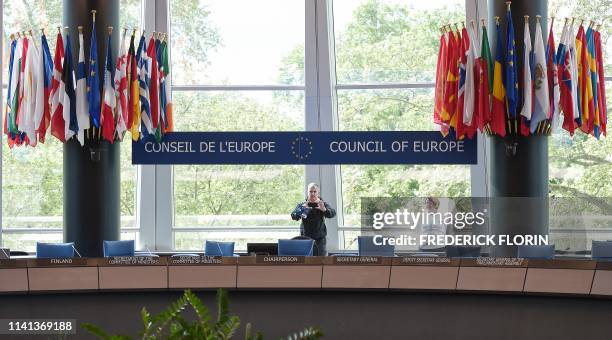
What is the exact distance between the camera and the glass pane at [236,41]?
1207 centimetres

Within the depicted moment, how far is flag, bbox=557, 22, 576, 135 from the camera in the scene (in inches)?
380

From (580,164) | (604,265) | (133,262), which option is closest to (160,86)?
(133,262)

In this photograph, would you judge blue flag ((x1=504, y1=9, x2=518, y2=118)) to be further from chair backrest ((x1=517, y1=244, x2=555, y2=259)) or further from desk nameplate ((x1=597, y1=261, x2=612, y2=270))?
desk nameplate ((x1=597, y1=261, x2=612, y2=270))

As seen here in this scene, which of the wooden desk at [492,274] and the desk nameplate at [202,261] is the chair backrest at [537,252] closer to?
the wooden desk at [492,274]

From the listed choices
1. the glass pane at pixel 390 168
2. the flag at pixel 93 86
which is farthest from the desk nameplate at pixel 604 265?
the flag at pixel 93 86

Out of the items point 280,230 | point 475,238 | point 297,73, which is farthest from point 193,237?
point 475,238

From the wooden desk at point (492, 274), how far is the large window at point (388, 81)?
5142 mm

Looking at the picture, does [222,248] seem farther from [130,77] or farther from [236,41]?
[236,41]

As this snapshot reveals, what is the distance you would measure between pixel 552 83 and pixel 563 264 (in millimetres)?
3513

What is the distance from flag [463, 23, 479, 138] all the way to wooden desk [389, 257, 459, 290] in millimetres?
3199

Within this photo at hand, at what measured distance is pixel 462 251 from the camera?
7137 mm

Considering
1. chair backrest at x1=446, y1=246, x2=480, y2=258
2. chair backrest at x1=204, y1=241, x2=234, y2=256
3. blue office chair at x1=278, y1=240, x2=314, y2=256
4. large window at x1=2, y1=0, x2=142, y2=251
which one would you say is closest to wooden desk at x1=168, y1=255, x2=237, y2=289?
blue office chair at x1=278, y1=240, x2=314, y2=256

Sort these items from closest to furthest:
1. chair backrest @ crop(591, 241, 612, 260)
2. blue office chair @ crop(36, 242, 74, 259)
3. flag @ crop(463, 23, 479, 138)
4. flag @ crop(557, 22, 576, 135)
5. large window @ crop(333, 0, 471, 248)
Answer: chair backrest @ crop(591, 241, 612, 260) → blue office chair @ crop(36, 242, 74, 259) → flag @ crop(557, 22, 576, 135) → flag @ crop(463, 23, 479, 138) → large window @ crop(333, 0, 471, 248)

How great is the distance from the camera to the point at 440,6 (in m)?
12.1
